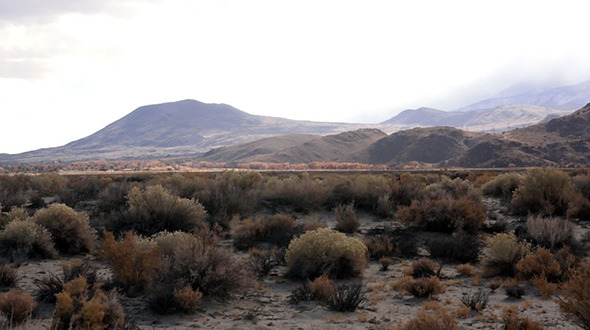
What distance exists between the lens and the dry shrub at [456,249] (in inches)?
546

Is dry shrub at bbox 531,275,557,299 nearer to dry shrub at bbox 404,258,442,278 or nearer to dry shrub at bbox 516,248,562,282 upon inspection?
dry shrub at bbox 516,248,562,282

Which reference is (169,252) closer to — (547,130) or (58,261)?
(58,261)

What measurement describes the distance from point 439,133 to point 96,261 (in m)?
94.6

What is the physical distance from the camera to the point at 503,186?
993 inches

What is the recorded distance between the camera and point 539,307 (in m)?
9.26

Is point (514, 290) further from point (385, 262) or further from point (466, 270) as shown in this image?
point (385, 262)

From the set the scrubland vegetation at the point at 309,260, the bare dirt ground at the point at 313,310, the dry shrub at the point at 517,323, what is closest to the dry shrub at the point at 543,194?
the scrubland vegetation at the point at 309,260

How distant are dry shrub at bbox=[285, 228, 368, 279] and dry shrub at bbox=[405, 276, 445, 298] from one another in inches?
71.2

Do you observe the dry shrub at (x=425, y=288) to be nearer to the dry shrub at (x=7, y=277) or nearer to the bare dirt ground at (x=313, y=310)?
the bare dirt ground at (x=313, y=310)

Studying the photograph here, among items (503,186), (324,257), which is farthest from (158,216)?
(503,186)

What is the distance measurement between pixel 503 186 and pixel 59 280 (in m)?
22.1

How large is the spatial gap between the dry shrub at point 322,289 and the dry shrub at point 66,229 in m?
7.64

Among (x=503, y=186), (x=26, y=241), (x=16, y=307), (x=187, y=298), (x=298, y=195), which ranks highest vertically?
(x=26, y=241)

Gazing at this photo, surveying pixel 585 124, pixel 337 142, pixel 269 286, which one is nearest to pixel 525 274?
pixel 269 286
